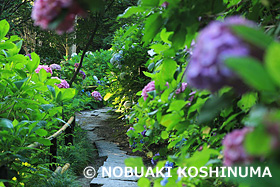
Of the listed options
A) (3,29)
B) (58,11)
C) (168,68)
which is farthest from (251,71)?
(3,29)

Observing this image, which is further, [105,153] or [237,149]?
[105,153]

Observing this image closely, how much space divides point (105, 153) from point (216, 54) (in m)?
3.86

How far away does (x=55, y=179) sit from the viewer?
254 cm

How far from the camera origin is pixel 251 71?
329 millimetres

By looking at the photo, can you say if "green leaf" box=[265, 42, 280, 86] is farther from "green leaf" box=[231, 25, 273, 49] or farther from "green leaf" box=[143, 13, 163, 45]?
"green leaf" box=[143, 13, 163, 45]

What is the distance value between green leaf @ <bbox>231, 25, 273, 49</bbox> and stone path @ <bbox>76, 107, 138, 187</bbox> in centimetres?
256

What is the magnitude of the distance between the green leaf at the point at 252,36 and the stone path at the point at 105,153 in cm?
256

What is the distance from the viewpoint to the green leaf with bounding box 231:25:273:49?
0.35 metres

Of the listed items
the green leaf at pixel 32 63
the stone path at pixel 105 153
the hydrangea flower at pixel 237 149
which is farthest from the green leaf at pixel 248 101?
the stone path at pixel 105 153

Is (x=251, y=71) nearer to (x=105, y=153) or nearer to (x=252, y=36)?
(x=252, y=36)

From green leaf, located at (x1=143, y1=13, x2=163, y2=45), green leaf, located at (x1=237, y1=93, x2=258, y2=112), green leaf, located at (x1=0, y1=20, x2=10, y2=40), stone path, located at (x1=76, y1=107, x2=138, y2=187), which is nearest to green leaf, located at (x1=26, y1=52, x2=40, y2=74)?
green leaf, located at (x1=0, y1=20, x2=10, y2=40)

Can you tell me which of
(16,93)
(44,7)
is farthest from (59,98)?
(44,7)

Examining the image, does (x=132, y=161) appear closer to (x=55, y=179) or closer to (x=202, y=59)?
(x=202, y=59)

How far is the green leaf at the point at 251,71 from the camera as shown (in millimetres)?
323
